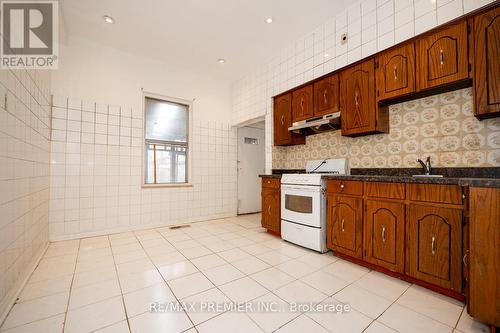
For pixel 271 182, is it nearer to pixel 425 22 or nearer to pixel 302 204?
pixel 302 204

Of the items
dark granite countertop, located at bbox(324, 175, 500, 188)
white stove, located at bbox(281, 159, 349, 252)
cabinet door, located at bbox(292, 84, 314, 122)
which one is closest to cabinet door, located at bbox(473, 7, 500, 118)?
dark granite countertop, located at bbox(324, 175, 500, 188)

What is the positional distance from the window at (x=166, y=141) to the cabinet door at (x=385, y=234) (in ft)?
10.4

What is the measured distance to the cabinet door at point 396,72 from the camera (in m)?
2.01

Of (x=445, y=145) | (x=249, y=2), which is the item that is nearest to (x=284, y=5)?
(x=249, y=2)

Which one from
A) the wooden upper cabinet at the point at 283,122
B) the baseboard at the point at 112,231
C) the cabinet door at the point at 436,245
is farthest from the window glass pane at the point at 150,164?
the cabinet door at the point at 436,245

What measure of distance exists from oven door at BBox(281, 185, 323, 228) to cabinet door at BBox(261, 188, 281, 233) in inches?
6.1

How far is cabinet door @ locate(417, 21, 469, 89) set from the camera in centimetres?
172

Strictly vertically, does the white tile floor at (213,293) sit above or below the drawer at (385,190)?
below

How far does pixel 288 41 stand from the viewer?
10.6ft

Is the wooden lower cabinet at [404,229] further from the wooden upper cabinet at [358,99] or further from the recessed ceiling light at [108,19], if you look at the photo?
the recessed ceiling light at [108,19]

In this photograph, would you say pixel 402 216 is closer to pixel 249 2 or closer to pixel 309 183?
pixel 309 183

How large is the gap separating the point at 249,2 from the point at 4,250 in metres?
3.18

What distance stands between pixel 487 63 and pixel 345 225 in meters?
1.72

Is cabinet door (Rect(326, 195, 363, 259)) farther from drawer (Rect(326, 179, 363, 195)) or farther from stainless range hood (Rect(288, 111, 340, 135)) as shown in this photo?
stainless range hood (Rect(288, 111, 340, 135))
